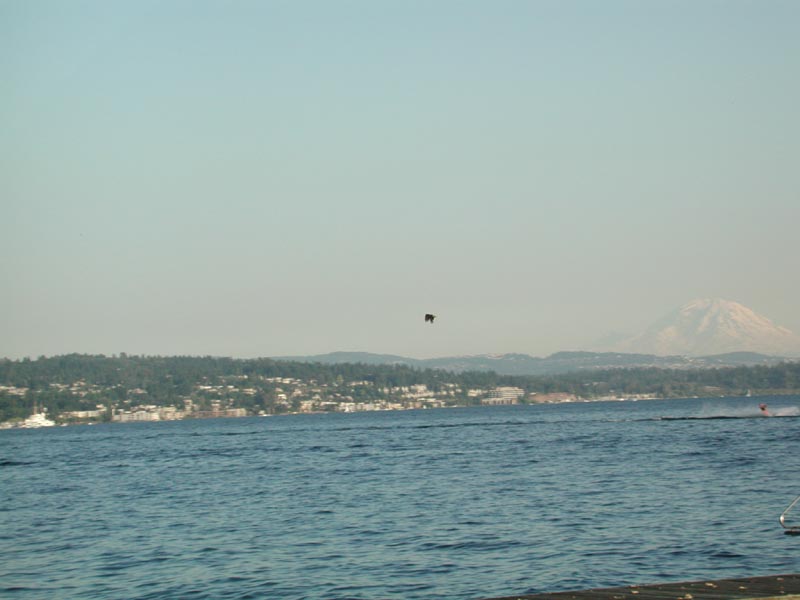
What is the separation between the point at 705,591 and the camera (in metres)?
23.1

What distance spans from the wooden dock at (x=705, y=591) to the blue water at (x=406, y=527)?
14.6 feet

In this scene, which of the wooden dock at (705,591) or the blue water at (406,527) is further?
the blue water at (406,527)

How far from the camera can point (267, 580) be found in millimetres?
30703

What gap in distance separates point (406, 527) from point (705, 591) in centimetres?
1750

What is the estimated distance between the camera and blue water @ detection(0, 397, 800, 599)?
30.2m

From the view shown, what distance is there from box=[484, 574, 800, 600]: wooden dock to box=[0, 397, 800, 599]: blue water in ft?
14.6

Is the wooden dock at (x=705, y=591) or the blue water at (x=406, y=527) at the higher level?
the wooden dock at (x=705, y=591)

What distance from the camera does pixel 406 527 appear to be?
39312 millimetres

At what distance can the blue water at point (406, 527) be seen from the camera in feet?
99.1

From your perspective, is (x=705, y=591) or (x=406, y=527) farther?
(x=406, y=527)

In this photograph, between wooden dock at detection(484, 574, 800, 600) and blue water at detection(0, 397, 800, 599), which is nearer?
wooden dock at detection(484, 574, 800, 600)

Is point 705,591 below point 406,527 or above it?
above

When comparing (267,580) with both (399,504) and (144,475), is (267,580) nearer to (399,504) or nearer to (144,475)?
(399,504)

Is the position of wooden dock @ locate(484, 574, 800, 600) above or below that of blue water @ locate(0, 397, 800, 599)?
above
